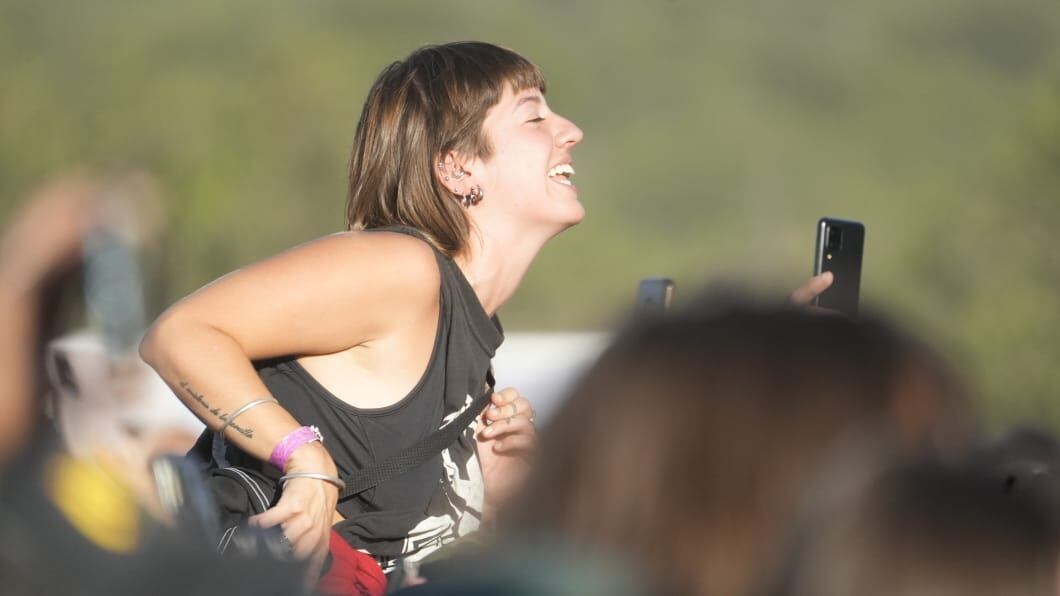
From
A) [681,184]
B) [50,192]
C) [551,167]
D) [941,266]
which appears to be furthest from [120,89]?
[50,192]

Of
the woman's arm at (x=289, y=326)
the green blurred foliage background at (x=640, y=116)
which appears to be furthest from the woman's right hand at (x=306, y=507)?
the green blurred foliage background at (x=640, y=116)

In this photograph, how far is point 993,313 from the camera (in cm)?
1199

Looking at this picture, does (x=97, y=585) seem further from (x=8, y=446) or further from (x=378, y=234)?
(x=378, y=234)

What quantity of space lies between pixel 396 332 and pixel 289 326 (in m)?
0.22

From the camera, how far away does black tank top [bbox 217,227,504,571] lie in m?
2.23

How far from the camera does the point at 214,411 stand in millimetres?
1975

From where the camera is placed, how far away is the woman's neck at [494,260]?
2.47 metres

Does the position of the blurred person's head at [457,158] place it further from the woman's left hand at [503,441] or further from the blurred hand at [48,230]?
the blurred hand at [48,230]

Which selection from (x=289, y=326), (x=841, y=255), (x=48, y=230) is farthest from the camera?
(x=841, y=255)

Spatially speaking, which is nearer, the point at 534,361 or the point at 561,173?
the point at 561,173

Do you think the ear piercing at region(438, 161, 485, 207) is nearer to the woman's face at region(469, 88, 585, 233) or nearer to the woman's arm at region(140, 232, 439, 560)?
the woman's face at region(469, 88, 585, 233)

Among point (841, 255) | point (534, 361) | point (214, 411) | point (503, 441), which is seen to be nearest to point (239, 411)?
point (214, 411)

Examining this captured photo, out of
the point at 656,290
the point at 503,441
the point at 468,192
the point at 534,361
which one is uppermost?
the point at 468,192

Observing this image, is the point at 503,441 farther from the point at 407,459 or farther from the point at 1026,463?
the point at 1026,463
